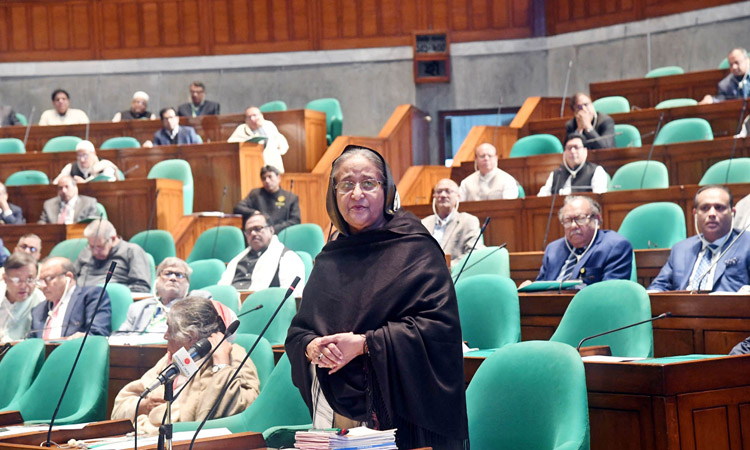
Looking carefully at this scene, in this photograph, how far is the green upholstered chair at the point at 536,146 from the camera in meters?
7.11

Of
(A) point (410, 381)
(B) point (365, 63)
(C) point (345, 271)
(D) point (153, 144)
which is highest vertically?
(B) point (365, 63)

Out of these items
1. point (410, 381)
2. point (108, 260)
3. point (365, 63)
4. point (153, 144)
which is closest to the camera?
point (410, 381)

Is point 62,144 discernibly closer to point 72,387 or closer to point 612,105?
point 612,105

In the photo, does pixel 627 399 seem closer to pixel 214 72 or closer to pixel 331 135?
pixel 331 135

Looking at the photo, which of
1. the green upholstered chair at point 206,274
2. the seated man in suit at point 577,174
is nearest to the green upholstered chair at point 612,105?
the seated man in suit at point 577,174

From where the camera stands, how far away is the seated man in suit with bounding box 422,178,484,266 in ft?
→ 17.3

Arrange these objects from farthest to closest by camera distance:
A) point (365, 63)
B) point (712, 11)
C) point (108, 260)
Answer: point (365, 63)
point (712, 11)
point (108, 260)

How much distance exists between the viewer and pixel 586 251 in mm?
4102

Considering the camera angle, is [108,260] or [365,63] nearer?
[108,260]

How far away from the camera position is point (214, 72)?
10.3m

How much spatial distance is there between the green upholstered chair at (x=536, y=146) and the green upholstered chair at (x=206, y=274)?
2.60 metres

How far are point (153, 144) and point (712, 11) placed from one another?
16.5 ft

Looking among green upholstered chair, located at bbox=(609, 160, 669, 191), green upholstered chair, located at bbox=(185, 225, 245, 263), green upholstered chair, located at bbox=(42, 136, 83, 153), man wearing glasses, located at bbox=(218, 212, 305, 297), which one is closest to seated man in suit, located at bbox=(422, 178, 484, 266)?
man wearing glasses, located at bbox=(218, 212, 305, 297)

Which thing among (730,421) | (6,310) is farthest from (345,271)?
(6,310)
